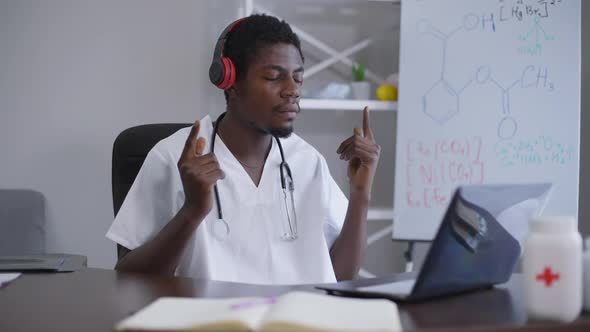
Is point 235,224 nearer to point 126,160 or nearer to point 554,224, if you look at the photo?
point 126,160

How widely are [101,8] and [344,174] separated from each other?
1.16 metres

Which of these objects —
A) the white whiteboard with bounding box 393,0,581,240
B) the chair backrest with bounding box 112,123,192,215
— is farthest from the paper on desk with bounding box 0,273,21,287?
the white whiteboard with bounding box 393,0,581,240

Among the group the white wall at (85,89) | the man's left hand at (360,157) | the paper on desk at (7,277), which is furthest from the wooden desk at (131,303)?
the white wall at (85,89)

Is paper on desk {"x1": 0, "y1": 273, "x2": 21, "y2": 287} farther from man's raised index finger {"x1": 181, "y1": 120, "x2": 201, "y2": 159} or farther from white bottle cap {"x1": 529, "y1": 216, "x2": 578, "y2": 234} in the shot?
white bottle cap {"x1": 529, "y1": 216, "x2": 578, "y2": 234}

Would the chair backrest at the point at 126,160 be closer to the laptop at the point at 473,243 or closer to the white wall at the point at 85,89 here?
the laptop at the point at 473,243

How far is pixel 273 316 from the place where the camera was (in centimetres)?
65

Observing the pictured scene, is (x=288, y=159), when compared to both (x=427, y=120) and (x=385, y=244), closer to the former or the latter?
(x=427, y=120)

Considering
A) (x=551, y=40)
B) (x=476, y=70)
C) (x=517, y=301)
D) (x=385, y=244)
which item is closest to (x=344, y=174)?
(x=385, y=244)

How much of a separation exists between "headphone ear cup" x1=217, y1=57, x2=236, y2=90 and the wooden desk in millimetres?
504

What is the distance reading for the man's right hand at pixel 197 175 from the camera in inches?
50.1

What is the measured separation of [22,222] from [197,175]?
1.58 metres

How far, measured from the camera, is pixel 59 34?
272cm

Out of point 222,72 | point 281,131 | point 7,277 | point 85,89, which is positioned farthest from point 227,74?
point 85,89

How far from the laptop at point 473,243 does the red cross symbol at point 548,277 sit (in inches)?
4.2
